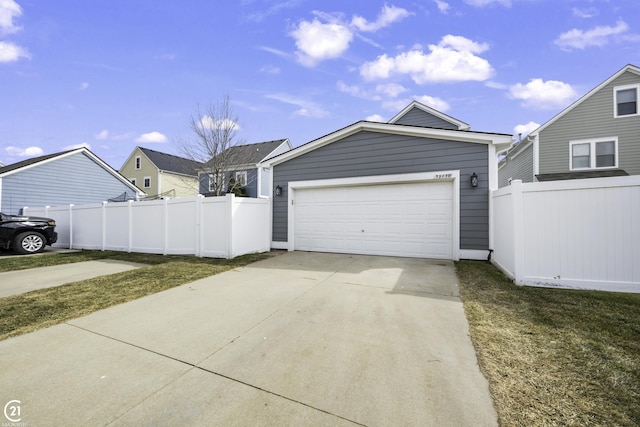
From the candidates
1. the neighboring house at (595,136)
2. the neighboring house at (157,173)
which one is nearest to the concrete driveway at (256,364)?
the neighboring house at (595,136)

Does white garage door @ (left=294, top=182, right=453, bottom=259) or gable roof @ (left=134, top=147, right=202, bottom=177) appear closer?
white garage door @ (left=294, top=182, right=453, bottom=259)

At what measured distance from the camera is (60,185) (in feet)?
48.6

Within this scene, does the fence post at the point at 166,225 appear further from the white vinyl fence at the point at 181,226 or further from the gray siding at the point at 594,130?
the gray siding at the point at 594,130

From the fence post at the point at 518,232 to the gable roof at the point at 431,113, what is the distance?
951cm

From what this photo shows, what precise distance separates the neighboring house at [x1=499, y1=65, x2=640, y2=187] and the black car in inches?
784

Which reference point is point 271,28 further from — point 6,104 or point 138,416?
point 6,104

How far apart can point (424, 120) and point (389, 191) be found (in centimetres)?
737

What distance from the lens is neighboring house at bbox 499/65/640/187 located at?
11562 millimetres

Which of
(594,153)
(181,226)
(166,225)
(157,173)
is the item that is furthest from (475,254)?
(157,173)

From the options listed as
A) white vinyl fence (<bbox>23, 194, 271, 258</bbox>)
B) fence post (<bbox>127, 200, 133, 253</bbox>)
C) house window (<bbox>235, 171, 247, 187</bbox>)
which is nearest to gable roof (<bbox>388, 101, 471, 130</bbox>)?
white vinyl fence (<bbox>23, 194, 271, 258</bbox>)

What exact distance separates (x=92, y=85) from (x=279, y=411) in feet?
45.9
